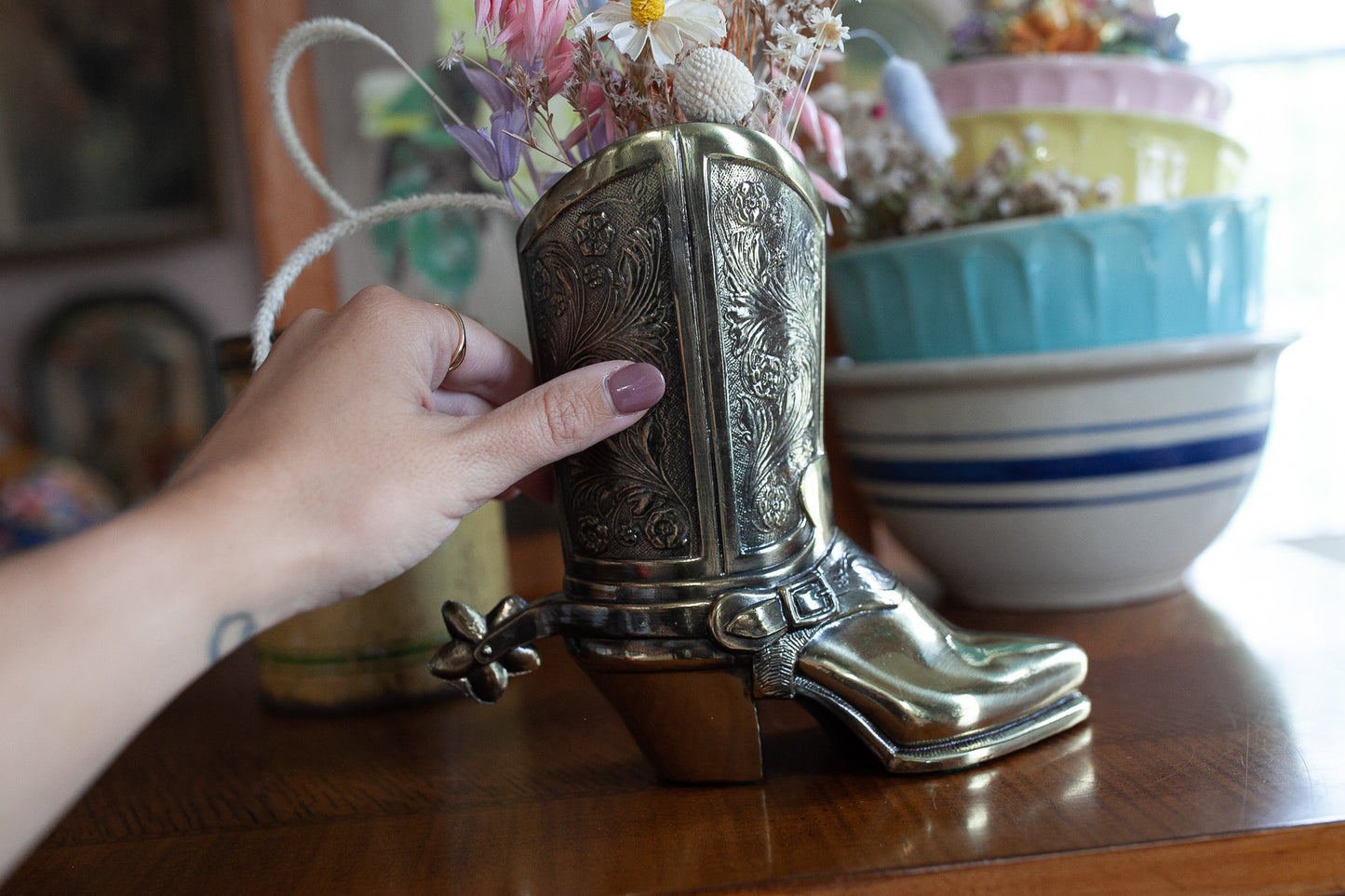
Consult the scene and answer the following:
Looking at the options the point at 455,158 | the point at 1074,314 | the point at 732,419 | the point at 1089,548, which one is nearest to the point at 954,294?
the point at 1074,314

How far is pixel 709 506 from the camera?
1.13ft

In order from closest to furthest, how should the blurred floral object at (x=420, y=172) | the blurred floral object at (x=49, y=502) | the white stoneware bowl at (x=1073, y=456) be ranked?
the white stoneware bowl at (x=1073, y=456)
the blurred floral object at (x=420, y=172)
the blurred floral object at (x=49, y=502)

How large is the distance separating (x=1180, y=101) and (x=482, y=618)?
0.56 metres

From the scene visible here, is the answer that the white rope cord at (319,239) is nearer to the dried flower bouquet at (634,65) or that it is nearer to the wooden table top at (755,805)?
the dried flower bouquet at (634,65)

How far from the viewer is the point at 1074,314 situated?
22.9 inches

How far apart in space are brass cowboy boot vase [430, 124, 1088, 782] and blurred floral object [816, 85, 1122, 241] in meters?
0.28

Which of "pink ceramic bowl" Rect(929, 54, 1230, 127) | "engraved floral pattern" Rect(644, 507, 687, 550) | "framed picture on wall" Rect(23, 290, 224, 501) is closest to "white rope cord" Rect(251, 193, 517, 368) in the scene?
"engraved floral pattern" Rect(644, 507, 687, 550)

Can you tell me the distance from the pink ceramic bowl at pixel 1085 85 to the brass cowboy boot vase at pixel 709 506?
34 centimetres

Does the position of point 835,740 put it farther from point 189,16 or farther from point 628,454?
point 189,16

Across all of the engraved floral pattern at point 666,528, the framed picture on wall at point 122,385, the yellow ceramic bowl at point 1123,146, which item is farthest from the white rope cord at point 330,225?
the framed picture on wall at point 122,385

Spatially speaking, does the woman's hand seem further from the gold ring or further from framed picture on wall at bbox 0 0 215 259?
framed picture on wall at bbox 0 0 215 259

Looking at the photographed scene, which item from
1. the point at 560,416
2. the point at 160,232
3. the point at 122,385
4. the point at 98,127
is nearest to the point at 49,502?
the point at 122,385

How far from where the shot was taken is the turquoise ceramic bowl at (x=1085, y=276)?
0.57m

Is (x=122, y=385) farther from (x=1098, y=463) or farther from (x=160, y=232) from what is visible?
(x=1098, y=463)
